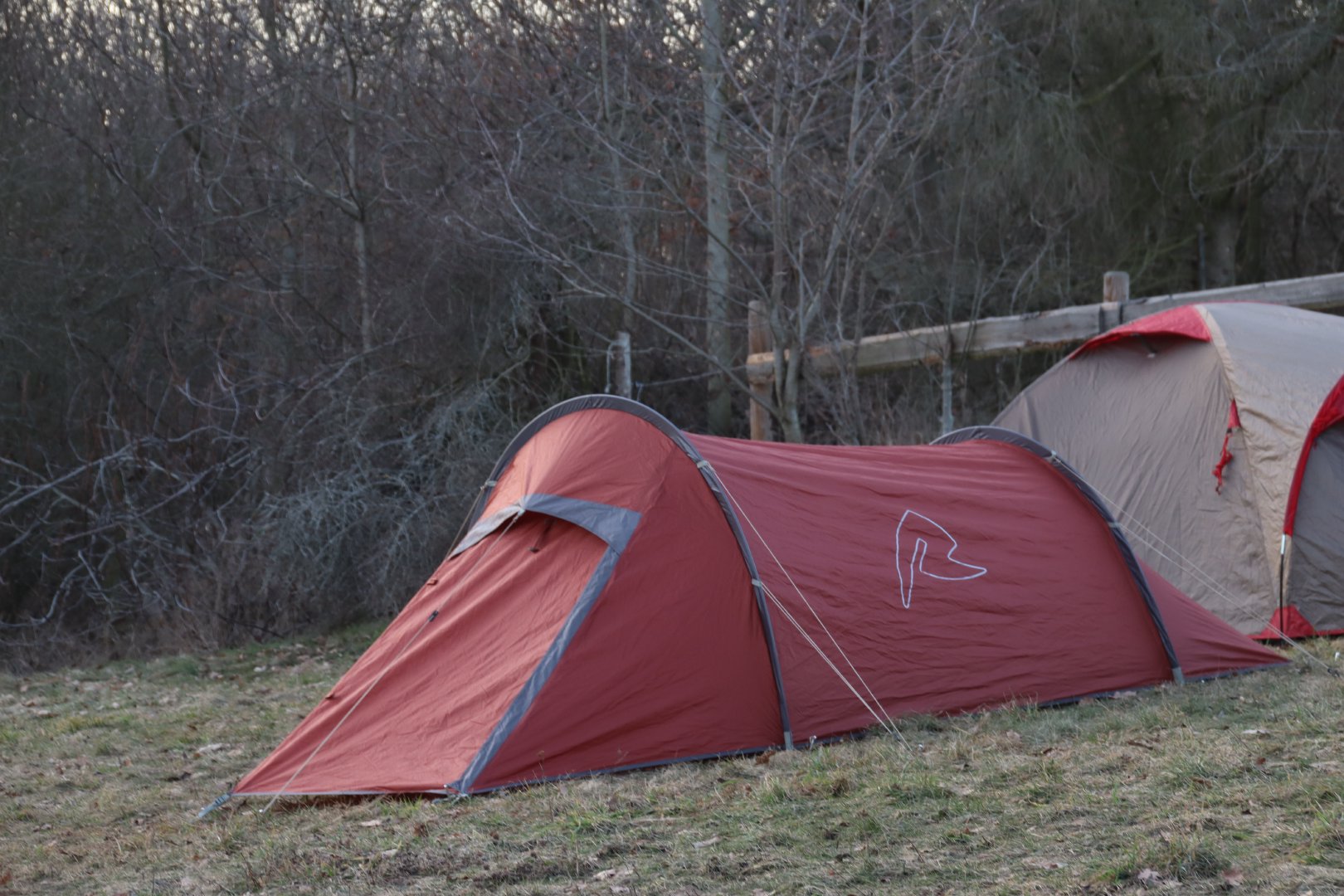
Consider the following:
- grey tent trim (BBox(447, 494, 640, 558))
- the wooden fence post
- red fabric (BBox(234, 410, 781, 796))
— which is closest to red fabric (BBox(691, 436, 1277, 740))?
red fabric (BBox(234, 410, 781, 796))

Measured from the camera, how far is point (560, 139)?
42.0ft

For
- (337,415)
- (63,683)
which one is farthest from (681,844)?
(337,415)

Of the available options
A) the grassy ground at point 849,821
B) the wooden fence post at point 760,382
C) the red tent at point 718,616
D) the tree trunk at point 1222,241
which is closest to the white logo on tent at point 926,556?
the red tent at point 718,616

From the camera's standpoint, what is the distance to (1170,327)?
27.3 feet

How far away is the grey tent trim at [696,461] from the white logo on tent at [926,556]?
2.42 feet

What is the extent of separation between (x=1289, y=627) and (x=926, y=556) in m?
2.71

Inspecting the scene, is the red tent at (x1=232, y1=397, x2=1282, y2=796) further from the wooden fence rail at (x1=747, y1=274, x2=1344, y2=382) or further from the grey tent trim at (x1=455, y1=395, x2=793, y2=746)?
the wooden fence rail at (x1=747, y1=274, x2=1344, y2=382)

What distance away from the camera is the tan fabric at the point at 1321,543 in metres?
7.42

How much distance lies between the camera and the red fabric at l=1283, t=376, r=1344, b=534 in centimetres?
751

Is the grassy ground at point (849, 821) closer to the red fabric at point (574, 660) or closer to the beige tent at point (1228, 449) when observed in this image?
the red fabric at point (574, 660)

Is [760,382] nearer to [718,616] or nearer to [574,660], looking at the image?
[718,616]

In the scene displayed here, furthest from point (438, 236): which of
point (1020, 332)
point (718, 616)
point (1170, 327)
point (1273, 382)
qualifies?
point (718, 616)

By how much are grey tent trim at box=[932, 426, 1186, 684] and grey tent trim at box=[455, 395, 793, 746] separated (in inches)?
71.7

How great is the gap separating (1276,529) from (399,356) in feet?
26.7
